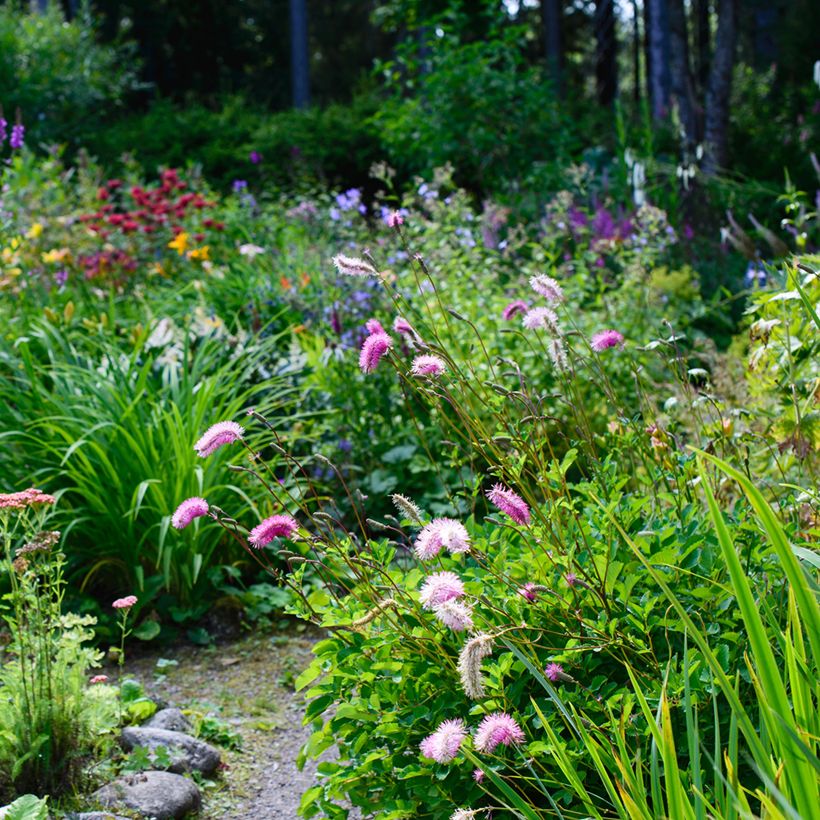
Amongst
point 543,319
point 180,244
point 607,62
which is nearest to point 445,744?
point 543,319

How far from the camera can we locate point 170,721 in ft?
9.37

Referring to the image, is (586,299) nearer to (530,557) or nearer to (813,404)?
(813,404)

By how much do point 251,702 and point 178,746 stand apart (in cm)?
56

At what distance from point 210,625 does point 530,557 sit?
201 centimetres

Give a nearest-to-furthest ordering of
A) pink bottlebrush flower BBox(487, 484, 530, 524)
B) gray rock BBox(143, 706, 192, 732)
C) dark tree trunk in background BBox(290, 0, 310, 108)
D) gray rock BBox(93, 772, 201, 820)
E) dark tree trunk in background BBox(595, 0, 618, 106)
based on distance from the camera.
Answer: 1. pink bottlebrush flower BBox(487, 484, 530, 524)
2. gray rock BBox(93, 772, 201, 820)
3. gray rock BBox(143, 706, 192, 732)
4. dark tree trunk in background BBox(595, 0, 618, 106)
5. dark tree trunk in background BBox(290, 0, 310, 108)

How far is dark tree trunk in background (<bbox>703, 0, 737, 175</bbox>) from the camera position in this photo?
999 cm

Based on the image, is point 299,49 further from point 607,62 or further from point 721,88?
point 721,88

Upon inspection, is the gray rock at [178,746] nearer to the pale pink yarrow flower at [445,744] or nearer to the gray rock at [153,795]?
the gray rock at [153,795]

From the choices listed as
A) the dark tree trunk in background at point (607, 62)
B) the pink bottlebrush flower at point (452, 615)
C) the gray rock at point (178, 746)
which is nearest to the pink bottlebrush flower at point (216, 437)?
the pink bottlebrush flower at point (452, 615)

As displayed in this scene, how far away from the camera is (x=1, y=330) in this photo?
4.59 meters

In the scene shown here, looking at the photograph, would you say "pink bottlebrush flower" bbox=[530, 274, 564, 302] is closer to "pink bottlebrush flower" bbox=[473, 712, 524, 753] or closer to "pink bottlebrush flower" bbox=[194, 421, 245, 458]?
"pink bottlebrush flower" bbox=[194, 421, 245, 458]

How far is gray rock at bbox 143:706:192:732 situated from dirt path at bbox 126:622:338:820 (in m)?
0.15

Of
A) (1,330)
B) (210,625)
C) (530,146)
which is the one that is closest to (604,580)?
(210,625)

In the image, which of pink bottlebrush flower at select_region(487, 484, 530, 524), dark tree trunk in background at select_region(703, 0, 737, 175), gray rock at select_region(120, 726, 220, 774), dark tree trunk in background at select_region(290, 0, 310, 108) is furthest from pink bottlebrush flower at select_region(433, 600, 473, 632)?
dark tree trunk in background at select_region(290, 0, 310, 108)
